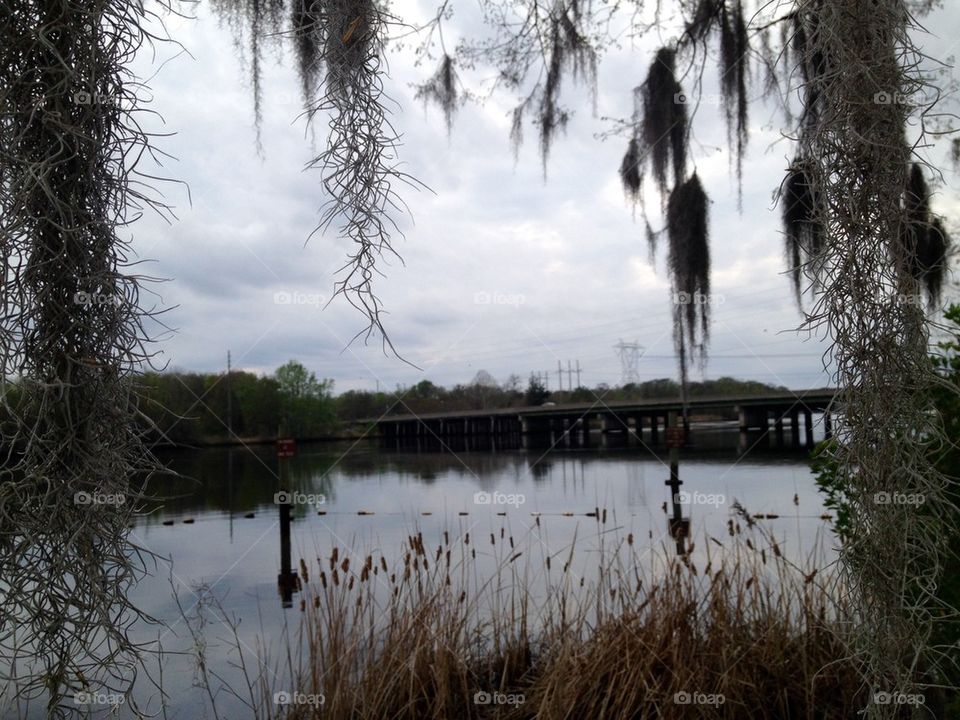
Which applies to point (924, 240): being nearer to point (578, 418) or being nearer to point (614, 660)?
point (614, 660)

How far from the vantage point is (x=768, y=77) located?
381 cm

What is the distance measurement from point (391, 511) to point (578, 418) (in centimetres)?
2265

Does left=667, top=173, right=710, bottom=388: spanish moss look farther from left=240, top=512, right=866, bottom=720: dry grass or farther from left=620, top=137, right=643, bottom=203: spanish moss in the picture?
left=240, top=512, right=866, bottom=720: dry grass

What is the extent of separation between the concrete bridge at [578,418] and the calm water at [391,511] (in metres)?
1.74

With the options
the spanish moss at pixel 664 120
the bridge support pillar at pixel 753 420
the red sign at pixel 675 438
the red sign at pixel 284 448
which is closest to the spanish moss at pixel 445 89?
the spanish moss at pixel 664 120

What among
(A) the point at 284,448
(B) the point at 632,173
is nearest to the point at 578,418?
(A) the point at 284,448

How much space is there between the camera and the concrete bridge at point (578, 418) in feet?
83.5

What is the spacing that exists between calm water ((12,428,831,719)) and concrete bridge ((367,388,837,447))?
174 centimetres

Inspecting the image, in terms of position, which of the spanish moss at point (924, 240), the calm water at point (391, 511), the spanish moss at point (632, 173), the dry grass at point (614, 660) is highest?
the spanish moss at point (632, 173)

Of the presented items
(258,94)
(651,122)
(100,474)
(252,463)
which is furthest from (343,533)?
(252,463)

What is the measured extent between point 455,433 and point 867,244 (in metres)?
37.7

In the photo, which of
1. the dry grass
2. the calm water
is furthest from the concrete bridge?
the dry grass

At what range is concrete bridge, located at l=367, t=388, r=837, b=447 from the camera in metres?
25.5

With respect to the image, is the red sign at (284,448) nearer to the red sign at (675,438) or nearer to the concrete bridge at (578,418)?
the red sign at (675,438)
